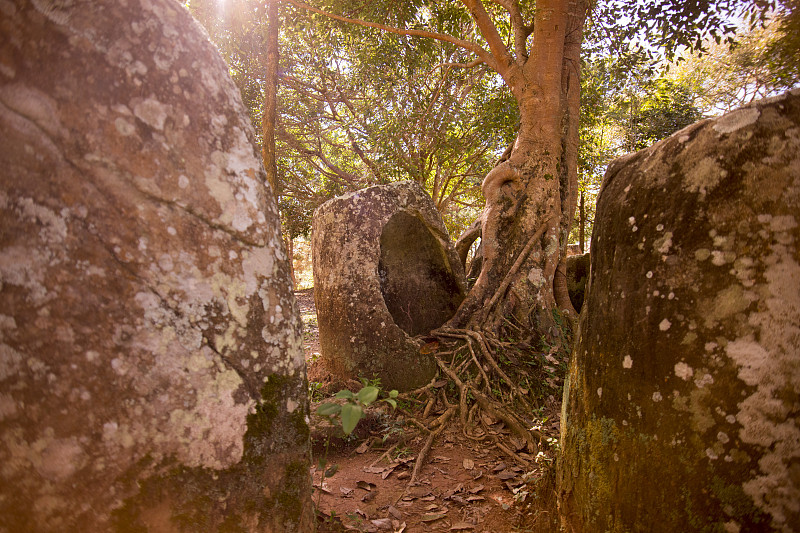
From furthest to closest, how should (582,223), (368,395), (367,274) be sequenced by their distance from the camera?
(582,223)
(367,274)
(368,395)

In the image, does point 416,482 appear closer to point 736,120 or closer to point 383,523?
point 383,523

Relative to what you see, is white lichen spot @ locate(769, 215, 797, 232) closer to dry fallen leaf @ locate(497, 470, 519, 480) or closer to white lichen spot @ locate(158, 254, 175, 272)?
white lichen spot @ locate(158, 254, 175, 272)

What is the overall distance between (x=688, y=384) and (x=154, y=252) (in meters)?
1.70

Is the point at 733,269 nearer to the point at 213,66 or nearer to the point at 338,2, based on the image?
the point at 213,66

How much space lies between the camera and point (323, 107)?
12.0 meters

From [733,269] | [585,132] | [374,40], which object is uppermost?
[374,40]

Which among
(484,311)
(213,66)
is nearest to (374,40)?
(484,311)

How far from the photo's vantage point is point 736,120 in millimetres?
1509

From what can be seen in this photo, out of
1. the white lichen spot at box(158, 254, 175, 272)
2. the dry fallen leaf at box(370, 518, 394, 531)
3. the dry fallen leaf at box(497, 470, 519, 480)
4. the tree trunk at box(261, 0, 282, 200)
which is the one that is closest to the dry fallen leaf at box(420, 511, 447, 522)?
the dry fallen leaf at box(370, 518, 394, 531)

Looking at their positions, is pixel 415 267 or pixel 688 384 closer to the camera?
pixel 688 384

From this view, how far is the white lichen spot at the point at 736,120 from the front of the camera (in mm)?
1471

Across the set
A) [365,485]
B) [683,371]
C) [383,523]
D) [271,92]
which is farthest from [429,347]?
[271,92]

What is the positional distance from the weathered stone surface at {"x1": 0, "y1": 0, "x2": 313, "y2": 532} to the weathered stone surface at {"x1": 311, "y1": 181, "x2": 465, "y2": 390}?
2570mm

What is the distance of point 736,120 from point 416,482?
265 centimetres
